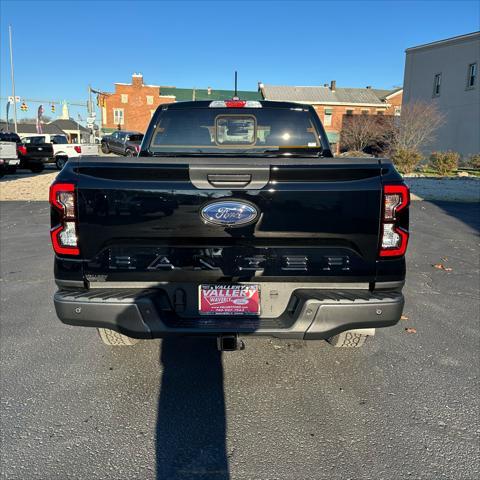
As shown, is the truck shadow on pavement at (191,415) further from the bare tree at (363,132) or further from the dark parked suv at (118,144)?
the bare tree at (363,132)

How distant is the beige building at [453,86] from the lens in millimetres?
28750

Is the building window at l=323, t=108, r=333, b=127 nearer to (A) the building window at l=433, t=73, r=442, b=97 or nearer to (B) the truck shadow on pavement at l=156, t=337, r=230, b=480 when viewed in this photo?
(A) the building window at l=433, t=73, r=442, b=97

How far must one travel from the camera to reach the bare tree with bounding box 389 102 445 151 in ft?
83.0

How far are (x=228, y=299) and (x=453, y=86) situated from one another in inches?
1340

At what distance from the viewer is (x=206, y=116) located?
4105mm

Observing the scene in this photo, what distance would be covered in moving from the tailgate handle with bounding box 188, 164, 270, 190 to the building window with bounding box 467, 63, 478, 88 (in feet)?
107

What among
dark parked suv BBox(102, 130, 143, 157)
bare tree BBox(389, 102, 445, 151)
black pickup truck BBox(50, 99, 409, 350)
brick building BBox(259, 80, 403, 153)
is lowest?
black pickup truck BBox(50, 99, 409, 350)

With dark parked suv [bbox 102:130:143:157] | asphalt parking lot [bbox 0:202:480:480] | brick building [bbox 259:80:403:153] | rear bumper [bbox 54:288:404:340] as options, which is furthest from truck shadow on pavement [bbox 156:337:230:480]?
brick building [bbox 259:80:403:153]

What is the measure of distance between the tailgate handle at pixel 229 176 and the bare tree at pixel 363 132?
2912 centimetres

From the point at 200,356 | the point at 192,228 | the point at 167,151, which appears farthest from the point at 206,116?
the point at 200,356

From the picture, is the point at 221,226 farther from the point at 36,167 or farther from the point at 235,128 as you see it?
the point at 36,167

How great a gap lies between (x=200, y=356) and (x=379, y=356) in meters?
1.53

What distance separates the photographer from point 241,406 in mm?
2811

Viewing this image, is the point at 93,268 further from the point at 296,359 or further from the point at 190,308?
the point at 296,359
